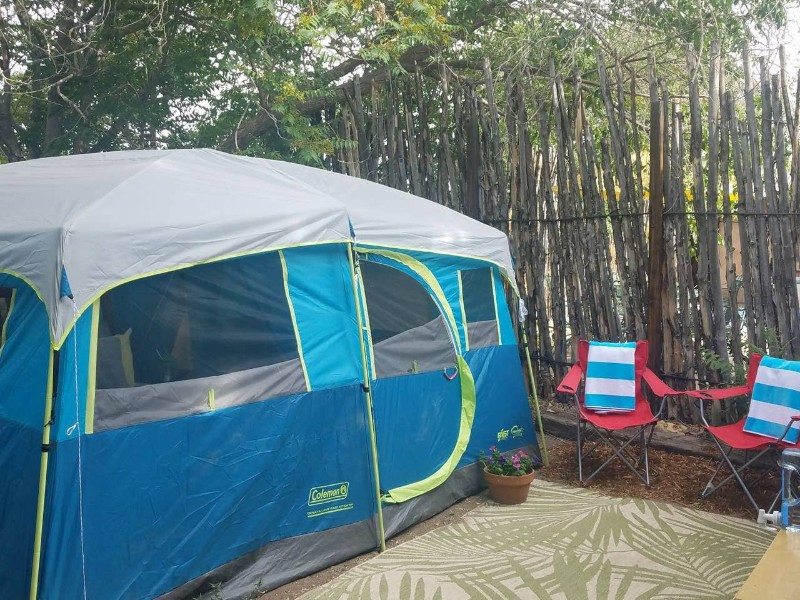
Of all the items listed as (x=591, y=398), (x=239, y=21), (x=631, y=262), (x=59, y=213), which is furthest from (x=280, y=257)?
(x=239, y=21)

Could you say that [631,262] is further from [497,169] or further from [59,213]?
[59,213]

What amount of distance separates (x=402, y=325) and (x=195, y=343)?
4.45ft

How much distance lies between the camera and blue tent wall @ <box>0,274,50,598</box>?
9.96ft

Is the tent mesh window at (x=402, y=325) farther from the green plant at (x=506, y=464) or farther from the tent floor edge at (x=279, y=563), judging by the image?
the tent floor edge at (x=279, y=563)

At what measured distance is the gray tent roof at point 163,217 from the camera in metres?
3.02

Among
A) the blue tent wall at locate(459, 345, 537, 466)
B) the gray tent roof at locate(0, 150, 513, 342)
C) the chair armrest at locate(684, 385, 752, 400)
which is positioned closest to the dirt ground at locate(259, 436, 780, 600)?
the blue tent wall at locate(459, 345, 537, 466)

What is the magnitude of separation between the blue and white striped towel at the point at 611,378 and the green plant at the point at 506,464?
619mm

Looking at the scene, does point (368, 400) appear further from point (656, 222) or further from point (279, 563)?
point (656, 222)

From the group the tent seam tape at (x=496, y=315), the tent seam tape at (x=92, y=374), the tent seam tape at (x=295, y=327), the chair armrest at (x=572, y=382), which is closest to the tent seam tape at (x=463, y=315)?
the tent seam tape at (x=496, y=315)

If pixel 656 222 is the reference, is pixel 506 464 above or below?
below

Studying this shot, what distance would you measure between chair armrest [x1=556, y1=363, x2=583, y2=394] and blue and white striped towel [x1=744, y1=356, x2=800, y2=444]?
102cm

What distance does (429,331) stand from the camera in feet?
14.9

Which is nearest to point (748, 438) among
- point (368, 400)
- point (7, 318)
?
point (368, 400)

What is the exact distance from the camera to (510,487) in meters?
4.53
